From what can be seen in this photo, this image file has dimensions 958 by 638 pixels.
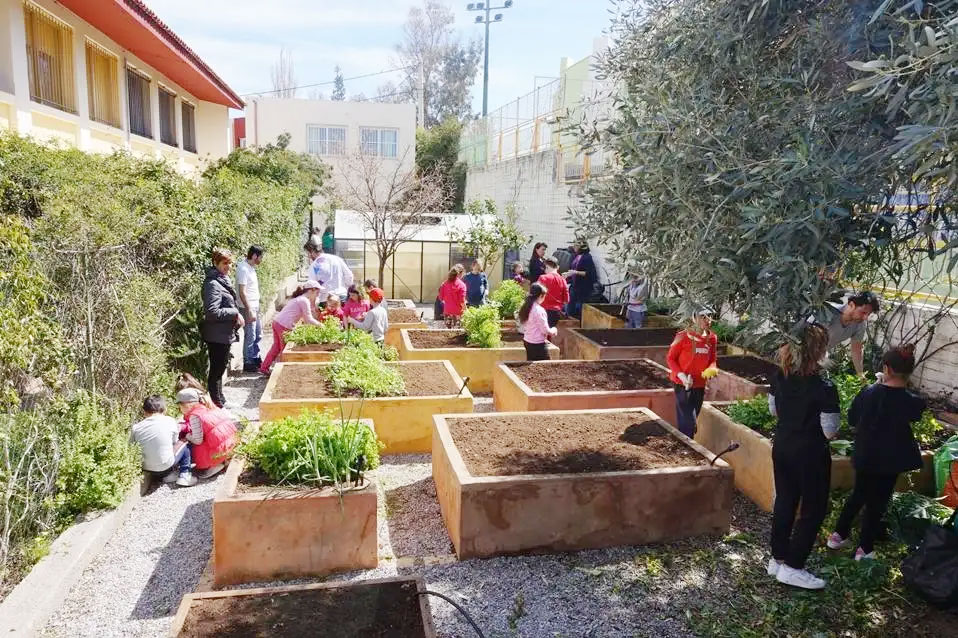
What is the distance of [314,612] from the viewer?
3.80 metres

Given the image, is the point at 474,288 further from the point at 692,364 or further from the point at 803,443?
the point at 803,443

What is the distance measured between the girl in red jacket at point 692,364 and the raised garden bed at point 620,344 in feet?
9.16

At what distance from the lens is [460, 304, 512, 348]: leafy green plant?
9914 millimetres

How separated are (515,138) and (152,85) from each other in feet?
37.2

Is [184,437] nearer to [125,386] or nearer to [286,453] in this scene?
[125,386]

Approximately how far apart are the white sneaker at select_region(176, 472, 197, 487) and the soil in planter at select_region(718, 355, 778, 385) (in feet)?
20.4

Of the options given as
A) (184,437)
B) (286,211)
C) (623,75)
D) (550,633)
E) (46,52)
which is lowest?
(550,633)

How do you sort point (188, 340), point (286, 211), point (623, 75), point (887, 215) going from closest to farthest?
point (887, 215) < point (623, 75) < point (188, 340) < point (286, 211)

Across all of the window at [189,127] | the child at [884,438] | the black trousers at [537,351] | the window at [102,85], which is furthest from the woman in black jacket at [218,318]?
the window at [189,127]

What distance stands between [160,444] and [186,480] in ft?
1.39

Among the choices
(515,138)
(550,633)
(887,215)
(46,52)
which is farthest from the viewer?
(515,138)

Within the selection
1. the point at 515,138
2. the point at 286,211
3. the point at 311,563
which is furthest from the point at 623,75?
the point at 515,138

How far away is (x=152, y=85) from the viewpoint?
16422 mm

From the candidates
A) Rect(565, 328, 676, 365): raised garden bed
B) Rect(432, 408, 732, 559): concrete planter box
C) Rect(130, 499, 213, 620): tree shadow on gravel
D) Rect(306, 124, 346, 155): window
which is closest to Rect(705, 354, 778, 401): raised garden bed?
Rect(565, 328, 676, 365): raised garden bed
